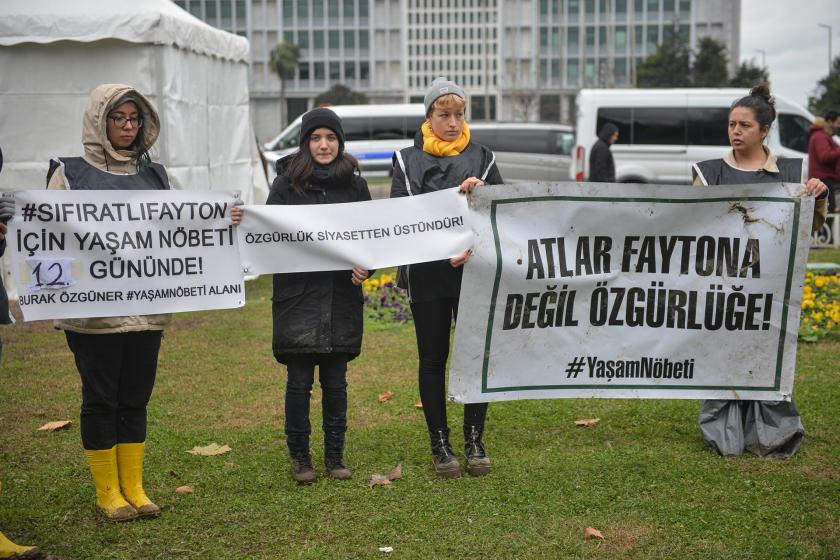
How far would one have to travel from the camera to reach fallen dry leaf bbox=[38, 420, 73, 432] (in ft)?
20.7

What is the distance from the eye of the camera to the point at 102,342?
15.2 ft

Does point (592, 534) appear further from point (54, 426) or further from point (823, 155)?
point (823, 155)

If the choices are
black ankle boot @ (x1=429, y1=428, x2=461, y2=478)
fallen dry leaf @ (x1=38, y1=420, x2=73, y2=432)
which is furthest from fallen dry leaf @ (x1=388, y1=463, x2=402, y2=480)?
fallen dry leaf @ (x1=38, y1=420, x2=73, y2=432)

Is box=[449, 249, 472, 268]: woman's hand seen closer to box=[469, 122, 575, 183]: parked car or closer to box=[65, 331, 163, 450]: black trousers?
box=[65, 331, 163, 450]: black trousers

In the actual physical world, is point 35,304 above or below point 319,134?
below

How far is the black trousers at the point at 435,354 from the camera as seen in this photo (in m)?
5.18

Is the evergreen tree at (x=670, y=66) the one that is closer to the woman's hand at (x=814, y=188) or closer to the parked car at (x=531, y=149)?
the parked car at (x=531, y=149)

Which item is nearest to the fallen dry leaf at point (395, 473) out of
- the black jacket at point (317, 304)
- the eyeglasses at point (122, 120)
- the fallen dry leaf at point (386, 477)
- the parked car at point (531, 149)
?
the fallen dry leaf at point (386, 477)

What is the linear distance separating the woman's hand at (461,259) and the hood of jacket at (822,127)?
11309 mm

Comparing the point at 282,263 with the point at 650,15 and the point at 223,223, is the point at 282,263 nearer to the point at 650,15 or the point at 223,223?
the point at 223,223

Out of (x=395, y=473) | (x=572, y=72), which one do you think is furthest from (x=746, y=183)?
(x=572, y=72)

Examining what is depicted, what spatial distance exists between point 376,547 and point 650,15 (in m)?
118

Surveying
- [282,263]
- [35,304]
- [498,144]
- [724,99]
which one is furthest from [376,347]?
[498,144]

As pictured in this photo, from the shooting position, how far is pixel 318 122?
4.99 metres
